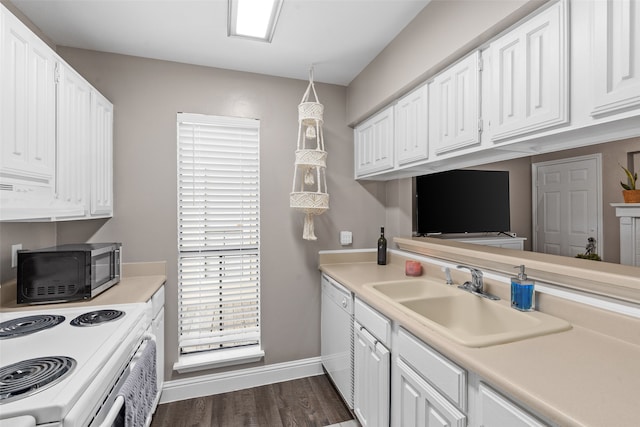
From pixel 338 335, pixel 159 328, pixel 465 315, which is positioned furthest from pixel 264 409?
pixel 465 315

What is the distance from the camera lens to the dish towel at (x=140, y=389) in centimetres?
119

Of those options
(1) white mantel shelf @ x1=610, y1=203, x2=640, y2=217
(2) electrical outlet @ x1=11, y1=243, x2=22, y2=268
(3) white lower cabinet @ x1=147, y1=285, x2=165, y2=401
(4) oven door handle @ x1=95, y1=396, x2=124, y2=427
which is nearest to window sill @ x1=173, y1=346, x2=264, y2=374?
(3) white lower cabinet @ x1=147, y1=285, x2=165, y2=401

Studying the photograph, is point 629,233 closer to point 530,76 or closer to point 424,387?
point 530,76

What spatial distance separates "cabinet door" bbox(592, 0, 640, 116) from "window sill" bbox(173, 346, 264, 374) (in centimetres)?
256

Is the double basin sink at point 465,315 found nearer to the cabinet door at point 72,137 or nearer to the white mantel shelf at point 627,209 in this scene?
the white mantel shelf at point 627,209

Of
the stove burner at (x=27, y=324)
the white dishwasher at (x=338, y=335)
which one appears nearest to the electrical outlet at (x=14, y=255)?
the stove burner at (x=27, y=324)

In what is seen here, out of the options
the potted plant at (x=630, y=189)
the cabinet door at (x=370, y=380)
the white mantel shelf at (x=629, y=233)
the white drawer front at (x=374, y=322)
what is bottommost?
the cabinet door at (x=370, y=380)

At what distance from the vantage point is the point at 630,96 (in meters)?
0.92

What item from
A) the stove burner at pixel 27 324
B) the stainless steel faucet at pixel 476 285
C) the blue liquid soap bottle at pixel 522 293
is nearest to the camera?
the stove burner at pixel 27 324

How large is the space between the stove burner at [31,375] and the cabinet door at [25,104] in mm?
729

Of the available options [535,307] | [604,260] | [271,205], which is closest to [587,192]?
[604,260]

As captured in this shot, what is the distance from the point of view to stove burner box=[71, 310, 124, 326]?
1396 millimetres

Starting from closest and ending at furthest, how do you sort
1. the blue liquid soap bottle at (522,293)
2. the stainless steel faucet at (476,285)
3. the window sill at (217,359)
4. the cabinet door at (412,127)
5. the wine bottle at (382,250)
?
1. the blue liquid soap bottle at (522,293)
2. the stainless steel faucet at (476,285)
3. the cabinet door at (412,127)
4. the window sill at (217,359)
5. the wine bottle at (382,250)

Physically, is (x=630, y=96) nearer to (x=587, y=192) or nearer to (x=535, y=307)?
(x=587, y=192)
